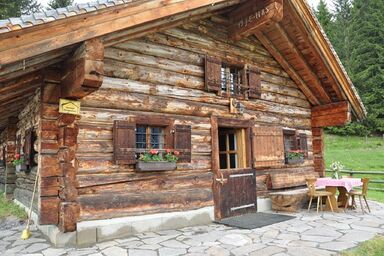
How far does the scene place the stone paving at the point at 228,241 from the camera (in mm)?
4824

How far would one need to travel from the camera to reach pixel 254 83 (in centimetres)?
844

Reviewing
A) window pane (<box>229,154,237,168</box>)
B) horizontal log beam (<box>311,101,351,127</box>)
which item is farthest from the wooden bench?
horizontal log beam (<box>311,101,351,127</box>)

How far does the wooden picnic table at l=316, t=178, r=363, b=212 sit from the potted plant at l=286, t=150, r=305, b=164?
3.22 ft

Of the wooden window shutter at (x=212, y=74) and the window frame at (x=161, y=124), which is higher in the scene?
the wooden window shutter at (x=212, y=74)

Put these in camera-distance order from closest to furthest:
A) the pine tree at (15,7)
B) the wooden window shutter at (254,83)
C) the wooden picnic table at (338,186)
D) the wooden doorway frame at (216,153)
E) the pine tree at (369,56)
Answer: the wooden doorway frame at (216,153) → the wooden picnic table at (338,186) → the wooden window shutter at (254,83) → the pine tree at (15,7) → the pine tree at (369,56)

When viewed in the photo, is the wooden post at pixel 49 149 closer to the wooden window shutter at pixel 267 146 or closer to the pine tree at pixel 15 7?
the wooden window shutter at pixel 267 146

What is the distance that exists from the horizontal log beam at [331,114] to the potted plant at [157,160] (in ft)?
19.9

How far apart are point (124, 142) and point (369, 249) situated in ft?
14.4

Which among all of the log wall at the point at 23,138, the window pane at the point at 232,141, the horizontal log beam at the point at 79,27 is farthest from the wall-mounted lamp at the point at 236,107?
the log wall at the point at 23,138

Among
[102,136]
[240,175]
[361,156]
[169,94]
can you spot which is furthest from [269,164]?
[361,156]

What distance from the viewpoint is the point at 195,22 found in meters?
7.40

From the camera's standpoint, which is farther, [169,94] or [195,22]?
[195,22]

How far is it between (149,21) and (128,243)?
12.2ft

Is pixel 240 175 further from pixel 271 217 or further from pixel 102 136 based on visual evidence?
pixel 102 136
